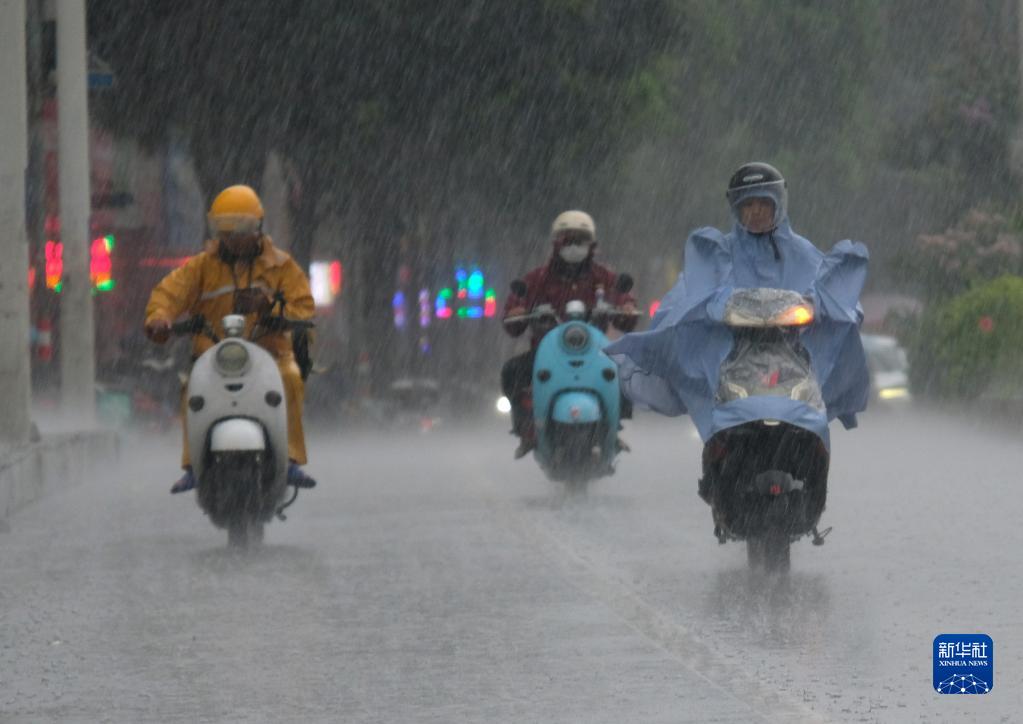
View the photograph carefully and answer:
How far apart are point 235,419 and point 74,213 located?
12961mm

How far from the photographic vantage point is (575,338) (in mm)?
16188

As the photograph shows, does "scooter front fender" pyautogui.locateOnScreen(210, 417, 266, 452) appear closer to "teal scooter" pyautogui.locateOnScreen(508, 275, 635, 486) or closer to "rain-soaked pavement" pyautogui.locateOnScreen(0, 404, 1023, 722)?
"rain-soaked pavement" pyautogui.locateOnScreen(0, 404, 1023, 722)

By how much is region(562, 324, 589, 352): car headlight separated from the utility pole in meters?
9.91

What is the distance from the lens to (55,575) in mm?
12047

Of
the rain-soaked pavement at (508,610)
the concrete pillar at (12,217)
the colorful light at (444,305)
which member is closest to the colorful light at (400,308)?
the colorful light at (444,305)

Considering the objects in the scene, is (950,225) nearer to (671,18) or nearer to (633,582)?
(671,18)

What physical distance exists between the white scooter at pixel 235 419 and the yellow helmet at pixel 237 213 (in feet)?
1.82

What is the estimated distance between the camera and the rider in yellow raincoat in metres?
13.0

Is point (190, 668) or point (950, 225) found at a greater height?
point (950, 225)

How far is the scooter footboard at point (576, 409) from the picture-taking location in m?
15.8

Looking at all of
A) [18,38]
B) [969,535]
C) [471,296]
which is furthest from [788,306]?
[471,296]

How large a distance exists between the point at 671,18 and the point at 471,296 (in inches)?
699

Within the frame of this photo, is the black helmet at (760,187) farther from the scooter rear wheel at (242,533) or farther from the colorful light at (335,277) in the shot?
the colorful light at (335,277)

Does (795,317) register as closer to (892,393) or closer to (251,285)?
(251,285)
